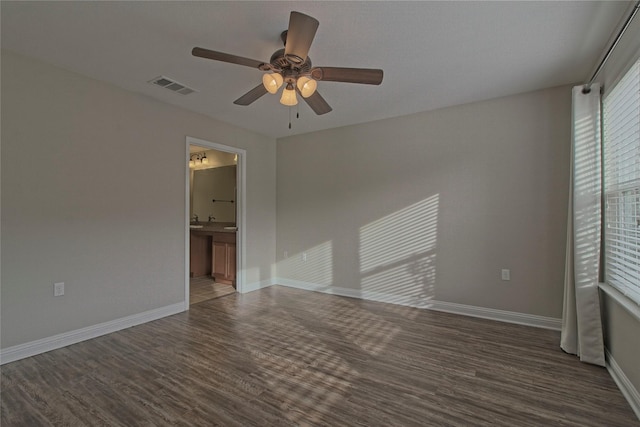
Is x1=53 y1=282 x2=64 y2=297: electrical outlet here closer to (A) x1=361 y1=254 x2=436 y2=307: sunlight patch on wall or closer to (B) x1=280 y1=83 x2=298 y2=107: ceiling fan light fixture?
(B) x1=280 y1=83 x2=298 y2=107: ceiling fan light fixture

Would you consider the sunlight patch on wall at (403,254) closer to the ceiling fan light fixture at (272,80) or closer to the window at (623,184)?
the window at (623,184)

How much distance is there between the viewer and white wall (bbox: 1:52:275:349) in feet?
8.29

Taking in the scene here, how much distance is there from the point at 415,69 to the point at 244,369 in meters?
2.93

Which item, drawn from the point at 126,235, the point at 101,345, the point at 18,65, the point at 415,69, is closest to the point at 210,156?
the point at 126,235

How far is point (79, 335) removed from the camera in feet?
9.43

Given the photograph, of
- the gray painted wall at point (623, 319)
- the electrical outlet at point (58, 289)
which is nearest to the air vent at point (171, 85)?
the electrical outlet at point (58, 289)

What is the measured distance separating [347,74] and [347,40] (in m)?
0.40

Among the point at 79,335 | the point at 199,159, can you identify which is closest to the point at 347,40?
the point at 79,335

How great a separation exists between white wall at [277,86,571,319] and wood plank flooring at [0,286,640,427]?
0.61 meters

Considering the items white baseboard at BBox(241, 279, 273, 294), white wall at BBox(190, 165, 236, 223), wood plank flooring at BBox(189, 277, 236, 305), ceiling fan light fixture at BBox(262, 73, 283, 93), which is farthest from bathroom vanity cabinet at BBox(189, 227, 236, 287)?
ceiling fan light fixture at BBox(262, 73, 283, 93)

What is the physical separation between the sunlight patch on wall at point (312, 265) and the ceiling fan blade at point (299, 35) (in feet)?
10.1

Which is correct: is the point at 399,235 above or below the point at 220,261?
above

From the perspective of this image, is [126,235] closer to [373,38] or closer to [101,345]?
[101,345]

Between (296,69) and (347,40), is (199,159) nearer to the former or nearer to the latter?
(296,69)
